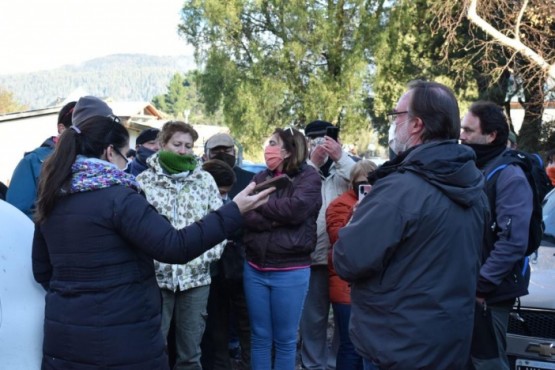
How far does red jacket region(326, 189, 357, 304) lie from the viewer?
16.2 ft

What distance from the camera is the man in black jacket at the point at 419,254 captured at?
8.34 ft

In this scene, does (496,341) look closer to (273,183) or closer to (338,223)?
(338,223)

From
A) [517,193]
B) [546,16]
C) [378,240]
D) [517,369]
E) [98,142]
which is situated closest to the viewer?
[378,240]

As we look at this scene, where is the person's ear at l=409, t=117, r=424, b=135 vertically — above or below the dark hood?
above

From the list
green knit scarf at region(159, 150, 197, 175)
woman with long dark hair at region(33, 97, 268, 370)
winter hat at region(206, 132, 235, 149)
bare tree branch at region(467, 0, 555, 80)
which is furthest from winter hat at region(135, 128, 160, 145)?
bare tree branch at region(467, 0, 555, 80)

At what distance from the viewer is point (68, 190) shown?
2.59 meters

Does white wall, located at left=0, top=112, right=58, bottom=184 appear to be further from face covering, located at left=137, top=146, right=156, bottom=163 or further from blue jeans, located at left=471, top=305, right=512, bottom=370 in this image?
blue jeans, located at left=471, top=305, right=512, bottom=370

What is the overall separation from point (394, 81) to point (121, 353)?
23.6 m

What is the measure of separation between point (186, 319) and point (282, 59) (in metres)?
22.5

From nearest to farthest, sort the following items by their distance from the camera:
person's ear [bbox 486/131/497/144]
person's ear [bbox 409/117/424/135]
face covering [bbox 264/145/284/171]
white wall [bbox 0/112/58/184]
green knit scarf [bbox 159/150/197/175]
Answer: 1. person's ear [bbox 409/117/424/135]
2. person's ear [bbox 486/131/497/144]
3. green knit scarf [bbox 159/150/197/175]
4. face covering [bbox 264/145/284/171]
5. white wall [bbox 0/112/58/184]

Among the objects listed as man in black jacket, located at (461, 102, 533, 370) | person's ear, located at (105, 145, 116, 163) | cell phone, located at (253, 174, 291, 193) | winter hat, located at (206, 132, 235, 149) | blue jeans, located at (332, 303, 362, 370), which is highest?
person's ear, located at (105, 145, 116, 163)

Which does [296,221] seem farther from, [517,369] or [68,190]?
[68,190]

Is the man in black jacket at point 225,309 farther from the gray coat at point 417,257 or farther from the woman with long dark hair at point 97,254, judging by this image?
the gray coat at point 417,257

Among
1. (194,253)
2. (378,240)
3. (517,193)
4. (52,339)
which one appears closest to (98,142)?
(194,253)
